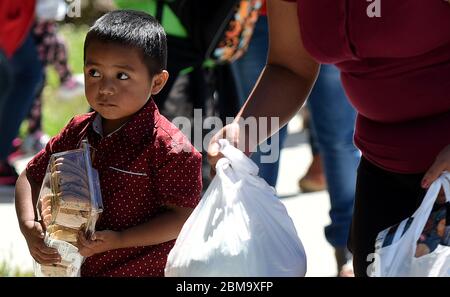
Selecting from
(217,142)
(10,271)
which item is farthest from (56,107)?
(217,142)

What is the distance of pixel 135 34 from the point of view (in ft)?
9.55

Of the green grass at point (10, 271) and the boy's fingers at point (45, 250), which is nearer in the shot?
the boy's fingers at point (45, 250)

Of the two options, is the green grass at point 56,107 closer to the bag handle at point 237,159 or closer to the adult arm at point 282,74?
the adult arm at point 282,74

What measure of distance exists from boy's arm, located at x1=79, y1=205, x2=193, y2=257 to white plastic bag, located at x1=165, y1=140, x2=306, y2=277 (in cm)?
28

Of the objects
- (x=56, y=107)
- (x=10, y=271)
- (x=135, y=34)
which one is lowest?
(x=56, y=107)

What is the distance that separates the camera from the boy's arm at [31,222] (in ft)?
9.62

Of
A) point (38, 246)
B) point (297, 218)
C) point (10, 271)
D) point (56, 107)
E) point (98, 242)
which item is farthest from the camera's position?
point (56, 107)

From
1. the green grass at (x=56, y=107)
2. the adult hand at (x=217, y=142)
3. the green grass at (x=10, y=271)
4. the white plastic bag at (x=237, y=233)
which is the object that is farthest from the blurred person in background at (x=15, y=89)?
the white plastic bag at (x=237, y=233)

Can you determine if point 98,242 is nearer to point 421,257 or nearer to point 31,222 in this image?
point 31,222

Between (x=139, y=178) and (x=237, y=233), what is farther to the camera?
(x=139, y=178)

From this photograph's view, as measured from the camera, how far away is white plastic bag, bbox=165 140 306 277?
98.7 inches

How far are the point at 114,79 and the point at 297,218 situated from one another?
2.79 m
